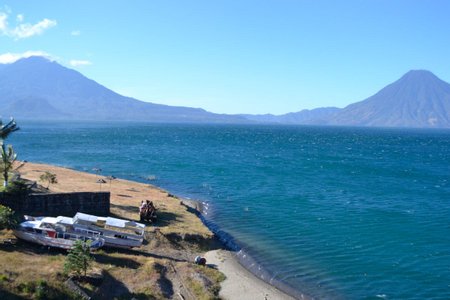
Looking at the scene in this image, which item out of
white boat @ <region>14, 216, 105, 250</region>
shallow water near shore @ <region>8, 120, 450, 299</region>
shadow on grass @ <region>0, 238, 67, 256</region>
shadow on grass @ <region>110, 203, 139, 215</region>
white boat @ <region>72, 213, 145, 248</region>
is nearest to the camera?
shadow on grass @ <region>0, 238, 67, 256</region>

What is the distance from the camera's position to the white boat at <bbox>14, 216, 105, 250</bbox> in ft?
114

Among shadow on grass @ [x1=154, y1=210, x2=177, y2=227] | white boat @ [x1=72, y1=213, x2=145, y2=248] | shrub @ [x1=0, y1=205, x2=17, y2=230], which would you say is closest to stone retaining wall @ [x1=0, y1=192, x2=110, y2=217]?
shrub @ [x1=0, y1=205, x2=17, y2=230]

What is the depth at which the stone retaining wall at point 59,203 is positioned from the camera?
1620 inches

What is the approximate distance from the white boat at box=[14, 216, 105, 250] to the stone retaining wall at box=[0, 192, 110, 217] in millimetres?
5661

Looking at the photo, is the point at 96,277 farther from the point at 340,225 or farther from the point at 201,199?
the point at 201,199

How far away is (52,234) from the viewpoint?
3484 cm

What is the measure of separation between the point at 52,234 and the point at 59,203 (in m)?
8.60

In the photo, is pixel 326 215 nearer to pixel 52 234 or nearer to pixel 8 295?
pixel 52 234

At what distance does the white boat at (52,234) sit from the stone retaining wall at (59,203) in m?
5.66

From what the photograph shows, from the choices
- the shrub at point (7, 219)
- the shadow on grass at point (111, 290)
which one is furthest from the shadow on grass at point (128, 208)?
the shadow on grass at point (111, 290)

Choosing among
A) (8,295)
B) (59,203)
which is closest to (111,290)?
(8,295)

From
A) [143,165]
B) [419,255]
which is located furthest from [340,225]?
[143,165]

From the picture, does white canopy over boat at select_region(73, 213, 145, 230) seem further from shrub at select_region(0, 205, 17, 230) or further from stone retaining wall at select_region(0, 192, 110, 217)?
stone retaining wall at select_region(0, 192, 110, 217)

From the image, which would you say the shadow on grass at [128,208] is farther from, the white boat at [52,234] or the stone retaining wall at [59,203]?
the white boat at [52,234]
